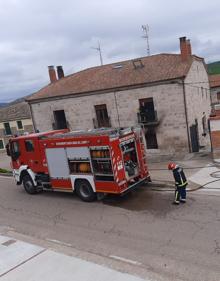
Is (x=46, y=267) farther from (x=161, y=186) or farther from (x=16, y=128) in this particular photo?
(x=16, y=128)

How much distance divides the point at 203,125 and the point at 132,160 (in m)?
14.5

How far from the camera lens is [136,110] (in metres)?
23.2

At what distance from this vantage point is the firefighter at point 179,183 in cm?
1194

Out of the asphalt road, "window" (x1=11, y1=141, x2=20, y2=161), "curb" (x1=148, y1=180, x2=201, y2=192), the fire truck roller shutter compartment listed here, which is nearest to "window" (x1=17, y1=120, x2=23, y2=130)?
"window" (x1=11, y1=141, x2=20, y2=161)

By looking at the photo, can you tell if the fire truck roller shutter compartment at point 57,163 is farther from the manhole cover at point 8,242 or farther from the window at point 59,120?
the window at point 59,120

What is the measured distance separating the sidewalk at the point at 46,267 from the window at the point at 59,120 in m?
17.7

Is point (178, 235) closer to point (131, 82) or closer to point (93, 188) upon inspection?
point (93, 188)

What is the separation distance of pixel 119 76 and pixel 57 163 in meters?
12.2

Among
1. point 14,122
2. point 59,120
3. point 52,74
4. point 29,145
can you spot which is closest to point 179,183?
point 29,145

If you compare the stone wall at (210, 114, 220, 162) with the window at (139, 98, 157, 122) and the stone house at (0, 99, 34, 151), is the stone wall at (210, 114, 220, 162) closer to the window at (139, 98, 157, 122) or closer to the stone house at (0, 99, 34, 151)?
the window at (139, 98, 157, 122)

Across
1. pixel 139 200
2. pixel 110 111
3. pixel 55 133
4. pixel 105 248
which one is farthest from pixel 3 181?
pixel 105 248

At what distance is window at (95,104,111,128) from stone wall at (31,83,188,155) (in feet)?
0.99

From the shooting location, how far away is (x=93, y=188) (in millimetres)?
13406

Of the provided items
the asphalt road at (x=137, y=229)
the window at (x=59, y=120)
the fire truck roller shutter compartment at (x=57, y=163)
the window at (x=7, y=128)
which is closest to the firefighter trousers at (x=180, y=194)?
the asphalt road at (x=137, y=229)
